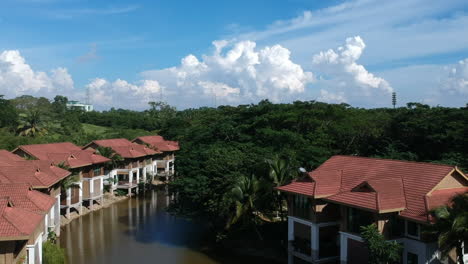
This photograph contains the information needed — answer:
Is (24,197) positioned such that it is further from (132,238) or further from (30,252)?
(132,238)

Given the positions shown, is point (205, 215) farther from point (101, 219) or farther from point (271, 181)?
point (101, 219)

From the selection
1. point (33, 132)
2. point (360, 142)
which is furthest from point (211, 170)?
point (33, 132)

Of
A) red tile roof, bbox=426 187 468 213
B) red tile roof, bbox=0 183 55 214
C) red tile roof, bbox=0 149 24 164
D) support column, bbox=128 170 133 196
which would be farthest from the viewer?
support column, bbox=128 170 133 196

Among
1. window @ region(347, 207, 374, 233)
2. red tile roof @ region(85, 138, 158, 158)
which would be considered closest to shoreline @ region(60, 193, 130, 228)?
red tile roof @ region(85, 138, 158, 158)

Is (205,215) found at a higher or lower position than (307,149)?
lower

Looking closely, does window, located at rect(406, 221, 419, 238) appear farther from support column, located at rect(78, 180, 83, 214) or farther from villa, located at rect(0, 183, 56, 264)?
support column, located at rect(78, 180, 83, 214)

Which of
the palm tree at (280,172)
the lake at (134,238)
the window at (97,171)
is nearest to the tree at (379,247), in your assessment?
the palm tree at (280,172)
